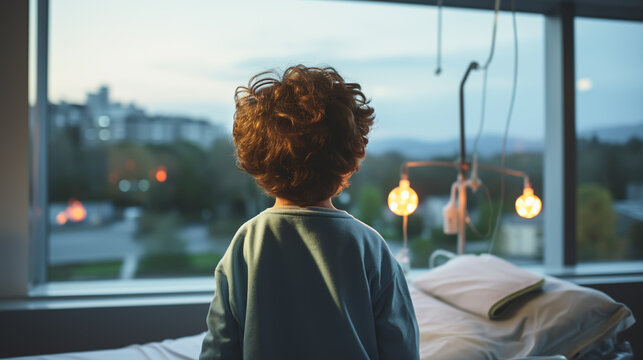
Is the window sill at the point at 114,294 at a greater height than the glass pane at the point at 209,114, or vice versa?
the glass pane at the point at 209,114

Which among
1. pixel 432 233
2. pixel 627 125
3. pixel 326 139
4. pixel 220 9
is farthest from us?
pixel 627 125

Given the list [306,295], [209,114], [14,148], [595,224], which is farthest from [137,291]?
[595,224]

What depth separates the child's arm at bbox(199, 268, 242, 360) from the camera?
0.87 metres

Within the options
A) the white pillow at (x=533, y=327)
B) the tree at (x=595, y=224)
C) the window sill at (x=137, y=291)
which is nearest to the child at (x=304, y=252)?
the white pillow at (x=533, y=327)

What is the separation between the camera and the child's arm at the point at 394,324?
89 centimetres

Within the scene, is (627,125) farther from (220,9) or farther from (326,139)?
(326,139)

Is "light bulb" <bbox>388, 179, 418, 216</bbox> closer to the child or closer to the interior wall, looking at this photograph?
the child

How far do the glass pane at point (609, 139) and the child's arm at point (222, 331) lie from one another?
2.60m

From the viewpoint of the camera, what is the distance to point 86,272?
2.41 metres

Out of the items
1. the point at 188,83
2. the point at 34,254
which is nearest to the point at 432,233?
the point at 188,83

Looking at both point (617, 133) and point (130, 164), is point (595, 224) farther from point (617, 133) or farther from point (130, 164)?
point (130, 164)

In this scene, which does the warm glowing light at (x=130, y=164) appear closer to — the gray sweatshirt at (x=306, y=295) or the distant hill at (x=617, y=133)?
the gray sweatshirt at (x=306, y=295)

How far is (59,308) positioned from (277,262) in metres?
1.66

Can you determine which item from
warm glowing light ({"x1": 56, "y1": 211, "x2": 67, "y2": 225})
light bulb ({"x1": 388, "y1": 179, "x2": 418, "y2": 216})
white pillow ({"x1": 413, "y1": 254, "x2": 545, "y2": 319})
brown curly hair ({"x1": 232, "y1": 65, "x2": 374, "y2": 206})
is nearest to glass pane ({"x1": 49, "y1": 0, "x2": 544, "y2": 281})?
warm glowing light ({"x1": 56, "y1": 211, "x2": 67, "y2": 225})
